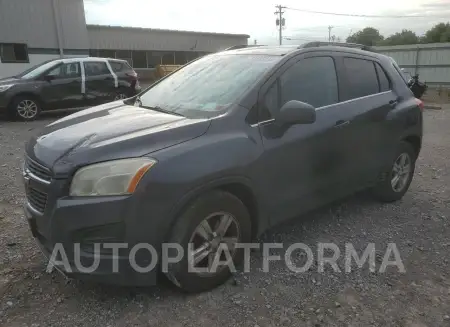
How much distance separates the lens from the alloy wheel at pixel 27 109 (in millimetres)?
10152

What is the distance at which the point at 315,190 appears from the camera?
3.44 metres

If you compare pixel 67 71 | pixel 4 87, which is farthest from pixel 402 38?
pixel 4 87

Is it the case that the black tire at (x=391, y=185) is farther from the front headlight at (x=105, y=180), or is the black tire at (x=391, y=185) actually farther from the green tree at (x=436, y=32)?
the green tree at (x=436, y=32)

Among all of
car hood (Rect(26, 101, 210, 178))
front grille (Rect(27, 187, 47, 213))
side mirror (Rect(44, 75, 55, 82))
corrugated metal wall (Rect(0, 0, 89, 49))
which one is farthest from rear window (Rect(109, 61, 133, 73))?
front grille (Rect(27, 187, 47, 213))

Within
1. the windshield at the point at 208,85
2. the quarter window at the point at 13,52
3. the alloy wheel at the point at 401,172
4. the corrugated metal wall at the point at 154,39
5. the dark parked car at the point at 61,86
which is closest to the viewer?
the windshield at the point at 208,85

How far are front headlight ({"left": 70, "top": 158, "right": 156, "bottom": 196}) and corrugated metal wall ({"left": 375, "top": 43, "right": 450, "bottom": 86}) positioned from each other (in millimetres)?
23252

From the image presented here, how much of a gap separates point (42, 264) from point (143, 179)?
1.46 meters

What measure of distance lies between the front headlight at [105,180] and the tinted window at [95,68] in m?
9.53

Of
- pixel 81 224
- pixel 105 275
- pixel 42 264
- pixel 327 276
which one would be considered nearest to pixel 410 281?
pixel 327 276

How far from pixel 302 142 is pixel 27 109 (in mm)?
9136

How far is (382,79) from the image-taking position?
4.27 meters

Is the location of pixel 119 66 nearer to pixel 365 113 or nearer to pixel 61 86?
pixel 61 86

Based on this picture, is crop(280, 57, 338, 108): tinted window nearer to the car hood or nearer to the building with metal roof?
the car hood

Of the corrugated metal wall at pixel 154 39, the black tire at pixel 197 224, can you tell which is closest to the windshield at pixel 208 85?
the black tire at pixel 197 224
